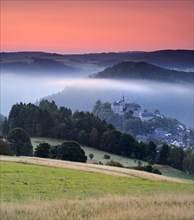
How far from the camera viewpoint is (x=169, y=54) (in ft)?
611

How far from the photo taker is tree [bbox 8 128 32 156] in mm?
75744

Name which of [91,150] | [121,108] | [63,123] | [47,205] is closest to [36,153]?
[91,150]

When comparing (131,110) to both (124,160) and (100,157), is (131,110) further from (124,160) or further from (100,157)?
(100,157)

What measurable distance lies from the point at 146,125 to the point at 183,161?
5592 cm

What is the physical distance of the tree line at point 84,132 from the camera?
305ft

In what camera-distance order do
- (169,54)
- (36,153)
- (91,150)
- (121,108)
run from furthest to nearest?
(169,54), (121,108), (91,150), (36,153)

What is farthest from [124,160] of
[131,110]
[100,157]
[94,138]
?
[131,110]

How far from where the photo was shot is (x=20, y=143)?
Answer: 260 feet

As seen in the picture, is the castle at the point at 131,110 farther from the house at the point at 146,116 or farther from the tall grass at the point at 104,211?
the tall grass at the point at 104,211

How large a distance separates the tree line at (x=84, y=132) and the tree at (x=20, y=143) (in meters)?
15.4

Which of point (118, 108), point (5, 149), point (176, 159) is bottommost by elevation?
point (176, 159)

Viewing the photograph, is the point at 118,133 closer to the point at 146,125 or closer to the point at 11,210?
the point at 146,125

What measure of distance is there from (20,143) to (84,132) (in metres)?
19.2

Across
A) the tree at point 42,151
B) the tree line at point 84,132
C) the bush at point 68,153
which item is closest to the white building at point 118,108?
the tree line at point 84,132
